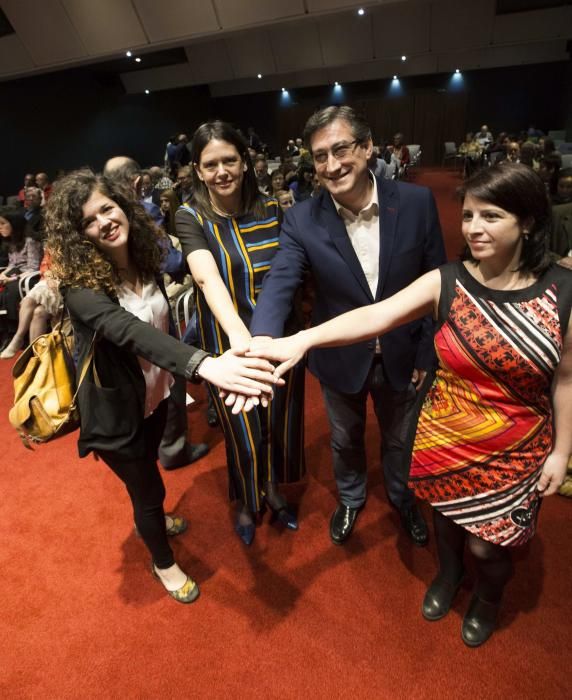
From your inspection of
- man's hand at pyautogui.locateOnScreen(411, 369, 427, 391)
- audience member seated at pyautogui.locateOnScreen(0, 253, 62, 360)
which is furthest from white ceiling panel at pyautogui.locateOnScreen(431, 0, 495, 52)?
man's hand at pyautogui.locateOnScreen(411, 369, 427, 391)

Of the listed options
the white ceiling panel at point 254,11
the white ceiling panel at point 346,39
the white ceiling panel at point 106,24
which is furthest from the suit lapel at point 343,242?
the white ceiling panel at point 346,39

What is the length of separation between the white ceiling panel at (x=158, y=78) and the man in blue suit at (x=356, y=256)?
53.0 feet

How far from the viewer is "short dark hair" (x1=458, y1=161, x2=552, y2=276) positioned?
109 centimetres

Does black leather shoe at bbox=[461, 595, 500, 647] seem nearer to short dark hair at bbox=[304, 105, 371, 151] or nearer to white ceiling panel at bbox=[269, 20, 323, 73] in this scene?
short dark hair at bbox=[304, 105, 371, 151]

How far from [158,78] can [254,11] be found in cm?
892

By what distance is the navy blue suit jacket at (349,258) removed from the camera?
4.93 feet

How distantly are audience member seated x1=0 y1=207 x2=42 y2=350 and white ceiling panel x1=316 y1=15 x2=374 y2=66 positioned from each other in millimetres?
10903

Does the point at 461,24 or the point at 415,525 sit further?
the point at 461,24

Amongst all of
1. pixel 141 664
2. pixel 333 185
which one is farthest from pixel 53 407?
pixel 333 185

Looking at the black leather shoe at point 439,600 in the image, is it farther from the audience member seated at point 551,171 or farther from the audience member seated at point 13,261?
the audience member seated at point 13,261

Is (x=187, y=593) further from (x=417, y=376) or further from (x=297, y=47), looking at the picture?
(x=297, y=47)

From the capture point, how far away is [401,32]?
38.0 feet

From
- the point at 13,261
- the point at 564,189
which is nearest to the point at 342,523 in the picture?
the point at 564,189

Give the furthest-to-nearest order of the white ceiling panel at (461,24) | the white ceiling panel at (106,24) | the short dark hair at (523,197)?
1. the white ceiling panel at (461,24)
2. the white ceiling panel at (106,24)
3. the short dark hair at (523,197)
